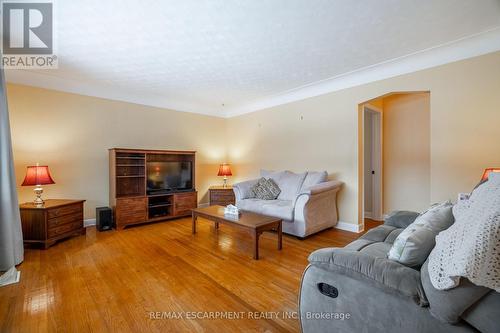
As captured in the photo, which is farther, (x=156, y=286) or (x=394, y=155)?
(x=394, y=155)

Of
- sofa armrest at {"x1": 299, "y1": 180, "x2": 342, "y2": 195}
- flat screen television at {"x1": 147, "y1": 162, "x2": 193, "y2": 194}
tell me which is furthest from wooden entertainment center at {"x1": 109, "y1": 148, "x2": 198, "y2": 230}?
sofa armrest at {"x1": 299, "y1": 180, "x2": 342, "y2": 195}

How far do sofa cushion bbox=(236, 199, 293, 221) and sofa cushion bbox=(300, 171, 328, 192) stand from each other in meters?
0.45

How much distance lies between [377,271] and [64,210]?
4014 mm

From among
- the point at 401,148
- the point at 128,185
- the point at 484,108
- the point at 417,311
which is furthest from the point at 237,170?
the point at 417,311

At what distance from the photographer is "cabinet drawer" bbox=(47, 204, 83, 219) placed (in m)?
3.15

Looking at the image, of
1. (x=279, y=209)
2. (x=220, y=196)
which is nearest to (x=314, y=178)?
(x=279, y=209)

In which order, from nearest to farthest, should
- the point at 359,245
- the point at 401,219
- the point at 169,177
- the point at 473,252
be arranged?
the point at 473,252, the point at 359,245, the point at 401,219, the point at 169,177

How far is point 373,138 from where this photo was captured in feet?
14.6

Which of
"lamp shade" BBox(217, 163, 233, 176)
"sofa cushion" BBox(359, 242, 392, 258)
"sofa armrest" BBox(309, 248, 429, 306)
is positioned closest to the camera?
"sofa armrest" BBox(309, 248, 429, 306)

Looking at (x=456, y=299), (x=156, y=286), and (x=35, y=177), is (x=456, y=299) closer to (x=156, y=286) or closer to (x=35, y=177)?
(x=156, y=286)

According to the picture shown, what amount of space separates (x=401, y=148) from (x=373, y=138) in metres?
0.51

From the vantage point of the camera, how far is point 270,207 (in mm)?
3682

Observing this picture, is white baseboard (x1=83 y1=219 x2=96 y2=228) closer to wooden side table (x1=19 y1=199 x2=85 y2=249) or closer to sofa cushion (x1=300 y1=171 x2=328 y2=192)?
wooden side table (x1=19 y1=199 x2=85 y2=249)

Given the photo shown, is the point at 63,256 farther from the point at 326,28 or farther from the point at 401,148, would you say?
the point at 401,148
